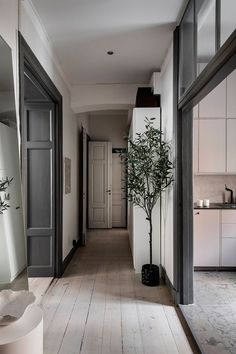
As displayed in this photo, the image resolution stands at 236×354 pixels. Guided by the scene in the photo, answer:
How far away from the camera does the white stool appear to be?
47.6 inches

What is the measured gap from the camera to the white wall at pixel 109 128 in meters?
7.64

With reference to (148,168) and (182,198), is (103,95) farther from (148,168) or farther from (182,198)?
(182,198)

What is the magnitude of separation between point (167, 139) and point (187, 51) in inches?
44.0

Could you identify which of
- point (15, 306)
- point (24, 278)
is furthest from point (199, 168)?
point (15, 306)

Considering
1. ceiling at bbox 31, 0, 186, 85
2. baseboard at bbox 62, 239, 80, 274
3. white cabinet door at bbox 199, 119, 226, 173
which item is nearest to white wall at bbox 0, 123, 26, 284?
ceiling at bbox 31, 0, 186, 85

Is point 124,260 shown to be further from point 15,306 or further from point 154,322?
point 15,306

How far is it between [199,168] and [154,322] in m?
2.28

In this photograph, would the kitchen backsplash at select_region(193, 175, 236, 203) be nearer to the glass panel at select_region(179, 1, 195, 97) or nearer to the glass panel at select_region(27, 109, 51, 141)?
the glass panel at select_region(179, 1, 195, 97)

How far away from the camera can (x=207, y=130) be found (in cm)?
403

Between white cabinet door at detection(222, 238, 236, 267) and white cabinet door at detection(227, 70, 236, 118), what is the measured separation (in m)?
1.79

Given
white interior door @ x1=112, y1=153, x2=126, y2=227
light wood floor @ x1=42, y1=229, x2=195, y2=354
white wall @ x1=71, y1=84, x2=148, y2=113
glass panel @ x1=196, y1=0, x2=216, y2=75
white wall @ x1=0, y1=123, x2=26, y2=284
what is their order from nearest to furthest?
white wall @ x1=0, y1=123, x2=26, y2=284, glass panel @ x1=196, y1=0, x2=216, y2=75, light wood floor @ x1=42, y1=229, x2=195, y2=354, white wall @ x1=71, y1=84, x2=148, y2=113, white interior door @ x1=112, y1=153, x2=126, y2=227

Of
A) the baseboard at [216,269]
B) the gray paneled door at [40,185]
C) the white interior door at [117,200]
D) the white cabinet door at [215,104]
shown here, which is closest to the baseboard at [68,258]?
the gray paneled door at [40,185]

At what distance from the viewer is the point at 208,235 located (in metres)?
3.87

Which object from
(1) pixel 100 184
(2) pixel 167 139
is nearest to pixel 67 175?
(2) pixel 167 139
